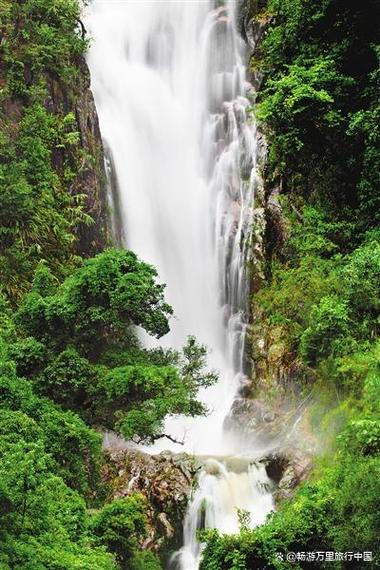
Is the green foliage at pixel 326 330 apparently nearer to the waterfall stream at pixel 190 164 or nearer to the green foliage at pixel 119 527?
the waterfall stream at pixel 190 164

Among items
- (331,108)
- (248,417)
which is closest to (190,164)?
(331,108)

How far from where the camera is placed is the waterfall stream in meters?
20.8

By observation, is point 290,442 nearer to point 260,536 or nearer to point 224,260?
point 260,536

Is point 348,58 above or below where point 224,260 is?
above

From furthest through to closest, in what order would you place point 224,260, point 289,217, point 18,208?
point 224,260 < point 289,217 < point 18,208

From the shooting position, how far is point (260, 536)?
9.71 metres

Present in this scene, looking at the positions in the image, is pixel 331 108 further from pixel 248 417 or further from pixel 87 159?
pixel 248 417

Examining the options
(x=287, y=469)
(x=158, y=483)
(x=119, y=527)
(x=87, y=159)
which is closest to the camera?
(x=119, y=527)

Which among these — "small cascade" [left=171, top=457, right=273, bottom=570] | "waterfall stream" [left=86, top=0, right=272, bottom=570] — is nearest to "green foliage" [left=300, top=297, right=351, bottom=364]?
"small cascade" [left=171, top=457, right=273, bottom=570]

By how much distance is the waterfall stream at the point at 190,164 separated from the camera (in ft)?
68.1

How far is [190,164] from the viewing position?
25.0m

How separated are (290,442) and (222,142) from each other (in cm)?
1374

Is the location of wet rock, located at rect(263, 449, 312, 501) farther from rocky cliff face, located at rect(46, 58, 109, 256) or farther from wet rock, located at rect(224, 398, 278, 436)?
rocky cliff face, located at rect(46, 58, 109, 256)

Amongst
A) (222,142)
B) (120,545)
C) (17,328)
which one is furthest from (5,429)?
(222,142)
